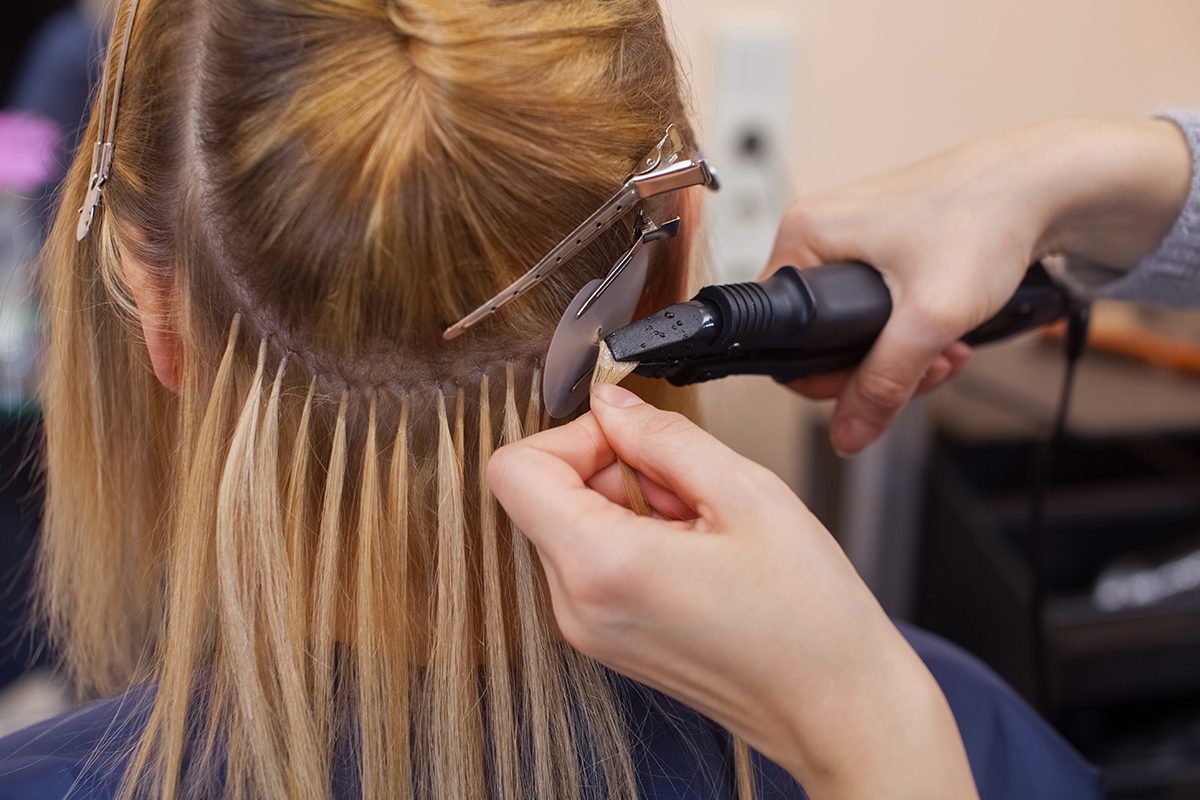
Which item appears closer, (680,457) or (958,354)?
(680,457)

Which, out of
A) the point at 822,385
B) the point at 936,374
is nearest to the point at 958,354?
the point at 936,374

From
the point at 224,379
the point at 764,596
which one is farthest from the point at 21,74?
the point at 764,596

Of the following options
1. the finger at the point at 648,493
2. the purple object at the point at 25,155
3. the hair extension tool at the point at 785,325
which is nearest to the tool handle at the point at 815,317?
the hair extension tool at the point at 785,325

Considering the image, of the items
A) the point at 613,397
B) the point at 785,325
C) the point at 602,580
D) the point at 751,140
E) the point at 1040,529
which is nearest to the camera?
the point at 602,580

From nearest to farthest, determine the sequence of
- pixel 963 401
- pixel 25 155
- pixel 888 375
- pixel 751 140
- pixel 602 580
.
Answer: pixel 602 580
pixel 888 375
pixel 25 155
pixel 963 401
pixel 751 140

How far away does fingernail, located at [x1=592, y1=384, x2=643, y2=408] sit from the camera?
52 centimetres

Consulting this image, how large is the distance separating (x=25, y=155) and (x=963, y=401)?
4.45 ft

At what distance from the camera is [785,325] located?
2.06 feet

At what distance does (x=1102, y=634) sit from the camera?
115 cm

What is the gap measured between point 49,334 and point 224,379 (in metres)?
0.32

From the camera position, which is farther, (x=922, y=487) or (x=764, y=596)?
(x=922, y=487)

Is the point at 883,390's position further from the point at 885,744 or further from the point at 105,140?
the point at 105,140

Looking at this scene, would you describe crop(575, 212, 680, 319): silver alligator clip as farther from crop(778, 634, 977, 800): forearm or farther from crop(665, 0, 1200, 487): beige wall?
crop(665, 0, 1200, 487): beige wall

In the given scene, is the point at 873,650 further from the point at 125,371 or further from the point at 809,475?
the point at 809,475
